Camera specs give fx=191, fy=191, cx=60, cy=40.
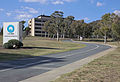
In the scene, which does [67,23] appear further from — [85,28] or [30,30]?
[30,30]

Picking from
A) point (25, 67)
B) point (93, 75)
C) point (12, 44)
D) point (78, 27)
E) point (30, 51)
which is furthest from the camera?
point (78, 27)

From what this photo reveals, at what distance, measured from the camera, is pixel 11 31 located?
Result: 109 feet

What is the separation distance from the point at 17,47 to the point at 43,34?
103870 millimetres

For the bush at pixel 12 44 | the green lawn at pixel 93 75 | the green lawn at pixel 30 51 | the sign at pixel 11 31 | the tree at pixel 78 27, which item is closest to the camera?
the green lawn at pixel 93 75

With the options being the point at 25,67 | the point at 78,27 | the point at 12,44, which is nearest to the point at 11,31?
the point at 12,44

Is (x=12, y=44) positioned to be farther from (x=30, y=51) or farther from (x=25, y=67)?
(x=25, y=67)

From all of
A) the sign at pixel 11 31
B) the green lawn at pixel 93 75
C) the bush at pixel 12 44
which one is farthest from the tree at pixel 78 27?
the green lawn at pixel 93 75

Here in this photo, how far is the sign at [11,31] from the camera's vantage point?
3291 cm

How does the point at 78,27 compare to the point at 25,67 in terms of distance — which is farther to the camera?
the point at 78,27

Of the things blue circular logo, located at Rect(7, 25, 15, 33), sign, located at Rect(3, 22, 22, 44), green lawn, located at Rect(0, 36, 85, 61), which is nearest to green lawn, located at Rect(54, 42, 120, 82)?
green lawn, located at Rect(0, 36, 85, 61)

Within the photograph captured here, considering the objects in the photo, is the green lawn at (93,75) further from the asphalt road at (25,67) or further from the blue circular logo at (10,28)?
the blue circular logo at (10,28)

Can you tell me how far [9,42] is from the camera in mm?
30625

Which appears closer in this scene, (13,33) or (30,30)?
(13,33)

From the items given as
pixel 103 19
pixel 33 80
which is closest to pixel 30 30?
pixel 103 19
